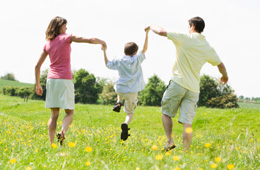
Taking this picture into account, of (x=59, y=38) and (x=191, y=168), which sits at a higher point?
(x=59, y=38)

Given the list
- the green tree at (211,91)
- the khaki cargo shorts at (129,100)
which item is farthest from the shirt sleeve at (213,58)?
the green tree at (211,91)

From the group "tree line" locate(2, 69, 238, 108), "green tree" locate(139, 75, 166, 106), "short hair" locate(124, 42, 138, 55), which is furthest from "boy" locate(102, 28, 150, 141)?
"green tree" locate(139, 75, 166, 106)

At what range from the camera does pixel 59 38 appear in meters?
4.71

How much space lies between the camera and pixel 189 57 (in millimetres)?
4785

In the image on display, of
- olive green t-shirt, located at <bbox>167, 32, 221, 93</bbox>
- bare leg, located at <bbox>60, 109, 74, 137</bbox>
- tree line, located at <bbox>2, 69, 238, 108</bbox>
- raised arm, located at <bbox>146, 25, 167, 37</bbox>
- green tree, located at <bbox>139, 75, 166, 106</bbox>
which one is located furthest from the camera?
green tree, located at <bbox>139, 75, 166, 106</bbox>

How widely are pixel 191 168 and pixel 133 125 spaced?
1058cm

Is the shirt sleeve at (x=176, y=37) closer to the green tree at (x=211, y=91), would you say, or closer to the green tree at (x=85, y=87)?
the green tree at (x=211, y=91)

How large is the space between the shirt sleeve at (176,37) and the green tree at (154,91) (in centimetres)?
5769

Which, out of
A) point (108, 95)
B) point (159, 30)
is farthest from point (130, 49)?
point (108, 95)

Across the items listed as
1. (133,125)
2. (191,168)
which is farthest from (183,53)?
(133,125)

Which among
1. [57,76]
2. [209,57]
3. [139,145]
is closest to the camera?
[57,76]

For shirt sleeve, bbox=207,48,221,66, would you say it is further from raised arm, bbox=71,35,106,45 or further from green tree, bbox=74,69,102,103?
green tree, bbox=74,69,102,103

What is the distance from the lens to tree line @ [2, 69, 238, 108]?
54.5 meters

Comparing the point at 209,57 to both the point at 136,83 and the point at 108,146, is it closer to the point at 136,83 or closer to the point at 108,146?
the point at 136,83
